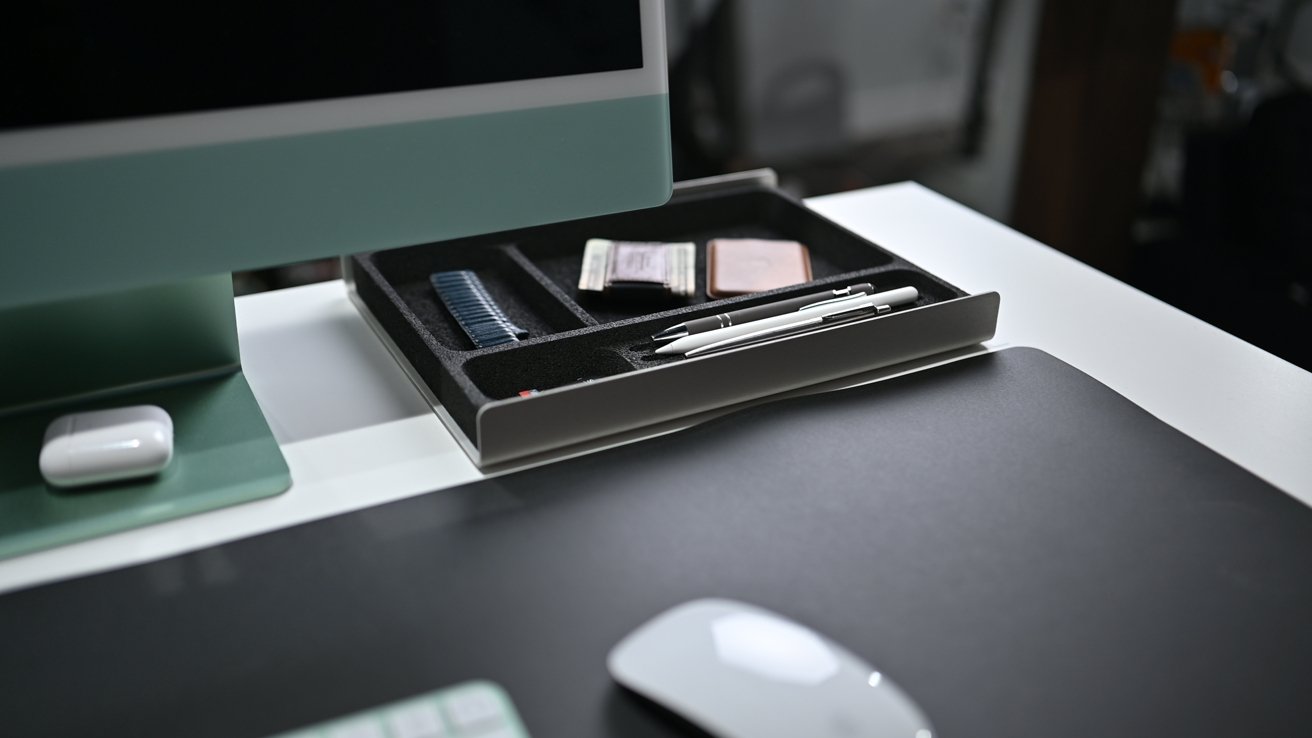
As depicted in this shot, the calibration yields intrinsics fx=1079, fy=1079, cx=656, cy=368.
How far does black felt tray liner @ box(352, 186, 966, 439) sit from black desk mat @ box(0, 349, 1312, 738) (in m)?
0.08

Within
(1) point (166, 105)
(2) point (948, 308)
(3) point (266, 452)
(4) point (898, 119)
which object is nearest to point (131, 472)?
(3) point (266, 452)

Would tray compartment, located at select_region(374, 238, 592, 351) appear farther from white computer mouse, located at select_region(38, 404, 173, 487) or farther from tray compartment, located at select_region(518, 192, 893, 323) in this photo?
white computer mouse, located at select_region(38, 404, 173, 487)

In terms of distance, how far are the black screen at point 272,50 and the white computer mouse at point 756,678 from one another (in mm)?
316

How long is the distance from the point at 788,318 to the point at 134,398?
412mm

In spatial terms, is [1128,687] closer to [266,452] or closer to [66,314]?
[266,452]

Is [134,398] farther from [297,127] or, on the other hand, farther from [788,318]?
[788,318]

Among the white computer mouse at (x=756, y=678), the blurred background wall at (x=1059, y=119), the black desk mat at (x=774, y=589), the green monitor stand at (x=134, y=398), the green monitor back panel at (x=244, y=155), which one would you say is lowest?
the blurred background wall at (x=1059, y=119)

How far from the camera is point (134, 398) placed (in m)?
0.66

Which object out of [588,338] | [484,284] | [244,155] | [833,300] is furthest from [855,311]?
[244,155]

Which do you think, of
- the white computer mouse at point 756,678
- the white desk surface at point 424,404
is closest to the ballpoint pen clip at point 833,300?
the white desk surface at point 424,404

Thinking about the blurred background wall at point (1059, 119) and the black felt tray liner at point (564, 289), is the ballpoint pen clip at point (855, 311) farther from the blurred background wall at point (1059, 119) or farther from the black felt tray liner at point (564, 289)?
the blurred background wall at point (1059, 119)

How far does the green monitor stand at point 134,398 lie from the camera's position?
22.2 inches

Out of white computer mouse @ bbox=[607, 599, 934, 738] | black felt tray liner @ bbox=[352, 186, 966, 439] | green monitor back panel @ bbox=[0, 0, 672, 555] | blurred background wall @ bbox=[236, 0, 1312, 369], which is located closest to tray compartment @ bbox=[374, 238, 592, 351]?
black felt tray liner @ bbox=[352, 186, 966, 439]

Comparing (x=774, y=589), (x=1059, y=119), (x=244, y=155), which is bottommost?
(x=1059, y=119)
